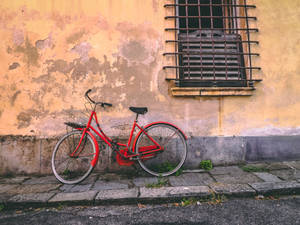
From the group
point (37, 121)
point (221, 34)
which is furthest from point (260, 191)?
point (37, 121)

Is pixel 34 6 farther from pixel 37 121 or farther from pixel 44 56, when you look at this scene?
pixel 37 121

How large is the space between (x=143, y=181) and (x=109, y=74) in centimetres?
199

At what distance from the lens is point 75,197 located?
2625 millimetres

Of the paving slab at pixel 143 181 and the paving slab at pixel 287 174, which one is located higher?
the paving slab at pixel 287 174

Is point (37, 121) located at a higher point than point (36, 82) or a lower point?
lower

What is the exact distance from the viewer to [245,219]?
7.14 ft

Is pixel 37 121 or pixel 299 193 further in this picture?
pixel 37 121

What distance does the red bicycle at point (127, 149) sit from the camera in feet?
10.6

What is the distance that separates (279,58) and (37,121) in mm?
4740

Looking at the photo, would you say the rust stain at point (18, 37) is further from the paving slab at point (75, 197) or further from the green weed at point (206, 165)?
the green weed at point (206, 165)

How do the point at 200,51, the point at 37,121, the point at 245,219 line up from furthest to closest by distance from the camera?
the point at 200,51 → the point at 37,121 → the point at 245,219

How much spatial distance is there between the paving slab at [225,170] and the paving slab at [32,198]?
8.26 feet

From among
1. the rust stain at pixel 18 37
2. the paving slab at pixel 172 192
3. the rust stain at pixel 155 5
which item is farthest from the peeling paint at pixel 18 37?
the paving slab at pixel 172 192

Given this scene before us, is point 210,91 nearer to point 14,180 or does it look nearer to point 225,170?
point 225,170
